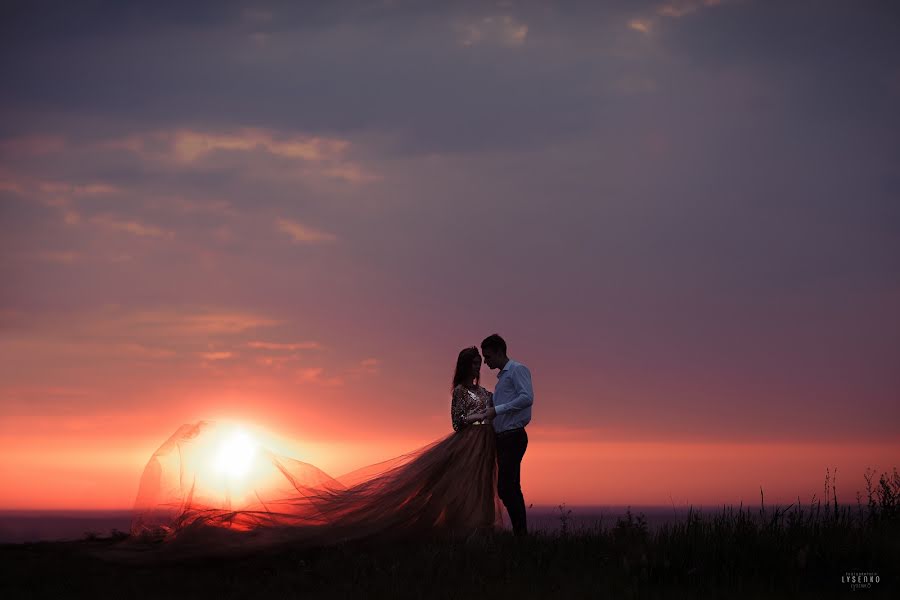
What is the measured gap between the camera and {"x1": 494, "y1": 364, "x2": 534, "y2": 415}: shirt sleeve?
14234 mm

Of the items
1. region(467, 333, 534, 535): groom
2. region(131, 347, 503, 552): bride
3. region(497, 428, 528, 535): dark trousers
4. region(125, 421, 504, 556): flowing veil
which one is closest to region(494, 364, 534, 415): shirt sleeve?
region(467, 333, 534, 535): groom

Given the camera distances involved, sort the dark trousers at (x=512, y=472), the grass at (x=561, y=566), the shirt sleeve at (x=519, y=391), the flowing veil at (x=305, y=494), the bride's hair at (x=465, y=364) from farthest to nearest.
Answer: the bride's hair at (x=465, y=364) → the dark trousers at (x=512, y=472) → the shirt sleeve at (x=519, y=391) → the flowing veil at (x=305, y=494) → the grass at (x=561, y=566)

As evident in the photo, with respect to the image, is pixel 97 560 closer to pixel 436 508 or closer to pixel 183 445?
pixel 183 445

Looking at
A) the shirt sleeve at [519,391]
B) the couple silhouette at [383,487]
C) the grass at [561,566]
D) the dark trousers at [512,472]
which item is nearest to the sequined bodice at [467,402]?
the couple silhouette at [383,487]

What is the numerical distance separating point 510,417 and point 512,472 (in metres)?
0.85

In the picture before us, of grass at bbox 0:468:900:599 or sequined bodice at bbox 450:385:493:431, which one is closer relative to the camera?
grass at bbox 0:468:900:599

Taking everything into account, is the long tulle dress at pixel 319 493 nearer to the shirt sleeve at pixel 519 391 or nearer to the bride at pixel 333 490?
the bride at pixel 333 490

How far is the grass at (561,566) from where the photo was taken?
36.3ft

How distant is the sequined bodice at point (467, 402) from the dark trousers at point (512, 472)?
1.99 ft

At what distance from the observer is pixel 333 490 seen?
49.8 feet

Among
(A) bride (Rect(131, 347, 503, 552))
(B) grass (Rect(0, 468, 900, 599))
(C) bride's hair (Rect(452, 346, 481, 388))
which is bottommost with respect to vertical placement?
(B) grass (Rect(0, 468, 900, 599))

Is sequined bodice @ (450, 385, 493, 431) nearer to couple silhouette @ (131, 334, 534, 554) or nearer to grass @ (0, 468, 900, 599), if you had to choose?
couple silhouette @ (131, 334, 534, 554)

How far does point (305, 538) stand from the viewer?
536 inches

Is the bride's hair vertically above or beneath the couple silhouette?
above
